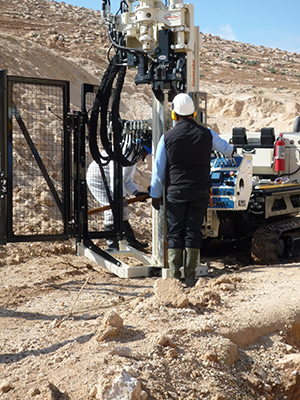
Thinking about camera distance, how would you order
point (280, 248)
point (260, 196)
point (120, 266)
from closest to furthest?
point (120, 266) < point (260, 196) < point (280, 248)

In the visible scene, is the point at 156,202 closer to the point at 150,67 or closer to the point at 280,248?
the point at 150,67

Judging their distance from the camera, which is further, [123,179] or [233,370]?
[123,179]

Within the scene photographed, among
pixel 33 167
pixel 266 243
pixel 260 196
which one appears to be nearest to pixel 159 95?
pixel 260 196

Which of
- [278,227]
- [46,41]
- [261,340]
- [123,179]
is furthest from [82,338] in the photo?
[46,41]

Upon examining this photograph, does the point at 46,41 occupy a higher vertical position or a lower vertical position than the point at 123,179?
higher

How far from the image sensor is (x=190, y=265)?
602cm

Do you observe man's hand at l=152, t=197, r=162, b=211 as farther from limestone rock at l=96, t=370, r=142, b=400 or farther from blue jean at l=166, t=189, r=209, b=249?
limestone rock at l=96, t=370, r=142, b=400

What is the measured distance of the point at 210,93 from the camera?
28.8 m

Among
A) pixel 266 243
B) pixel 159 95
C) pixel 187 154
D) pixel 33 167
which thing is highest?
pixel 159 95

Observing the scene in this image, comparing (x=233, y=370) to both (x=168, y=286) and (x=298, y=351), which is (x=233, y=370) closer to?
(x=298, y=351)

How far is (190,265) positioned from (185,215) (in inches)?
22.8

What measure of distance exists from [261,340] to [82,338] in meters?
1.43

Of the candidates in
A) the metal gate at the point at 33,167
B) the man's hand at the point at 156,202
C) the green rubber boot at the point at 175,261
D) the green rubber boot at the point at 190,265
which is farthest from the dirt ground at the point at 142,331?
the man's hand at the point at 156,202

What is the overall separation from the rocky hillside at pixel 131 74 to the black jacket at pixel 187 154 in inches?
369
